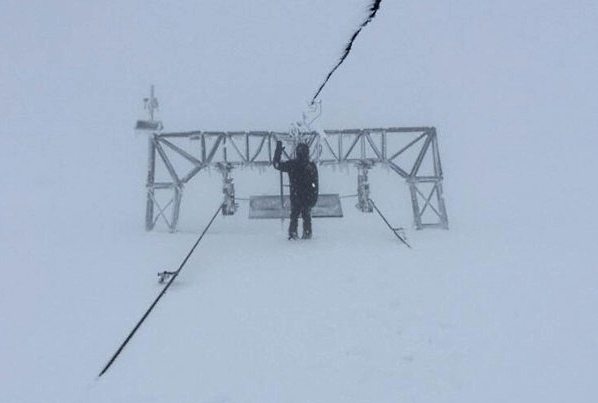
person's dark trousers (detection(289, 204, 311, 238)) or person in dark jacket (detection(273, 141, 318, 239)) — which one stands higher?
person in dark jacket (detection(273, 141, 318, 239))

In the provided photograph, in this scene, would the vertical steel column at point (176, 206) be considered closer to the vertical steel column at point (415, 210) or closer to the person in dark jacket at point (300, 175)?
the person in dark jacket at point (300, 175)

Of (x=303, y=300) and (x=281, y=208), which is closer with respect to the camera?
(x=303, y=300)

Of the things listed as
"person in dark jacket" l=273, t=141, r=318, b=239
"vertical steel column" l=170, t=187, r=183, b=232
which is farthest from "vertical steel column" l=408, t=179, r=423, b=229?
"vertical steel column" l=170, t=187, r=183, b=232

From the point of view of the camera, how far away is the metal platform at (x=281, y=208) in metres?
14.3

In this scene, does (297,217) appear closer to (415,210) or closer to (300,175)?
(300,175)

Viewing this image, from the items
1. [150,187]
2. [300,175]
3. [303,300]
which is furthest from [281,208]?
[303,300]

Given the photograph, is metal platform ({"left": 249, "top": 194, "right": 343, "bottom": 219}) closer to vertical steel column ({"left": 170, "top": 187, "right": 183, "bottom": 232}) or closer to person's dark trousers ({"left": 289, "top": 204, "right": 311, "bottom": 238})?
person's dark trousers ({"left": 289, "top": 204, "right": 311, "bottom": 238})

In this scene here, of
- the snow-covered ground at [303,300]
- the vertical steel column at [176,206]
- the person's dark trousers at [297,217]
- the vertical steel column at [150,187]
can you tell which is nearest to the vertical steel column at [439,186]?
the snow-covered ground at [303,300]

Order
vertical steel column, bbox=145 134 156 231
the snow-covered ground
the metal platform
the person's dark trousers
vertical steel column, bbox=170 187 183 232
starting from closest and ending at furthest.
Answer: the snow-covered ground → the person's dark trousers → vertical steel column, bbox=170 187 183 232 → vertical steel column, bbox=145 134 156 231 → the metal platform

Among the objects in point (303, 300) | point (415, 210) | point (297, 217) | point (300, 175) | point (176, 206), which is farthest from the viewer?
point (415, 210)

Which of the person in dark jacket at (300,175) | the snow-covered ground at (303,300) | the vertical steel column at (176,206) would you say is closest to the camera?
the snow-covered ground at (303,300)

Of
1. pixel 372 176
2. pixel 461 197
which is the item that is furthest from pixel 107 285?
pixel 372 176

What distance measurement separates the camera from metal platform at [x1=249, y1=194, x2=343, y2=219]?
14289 millimetres

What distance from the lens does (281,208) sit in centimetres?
1404
